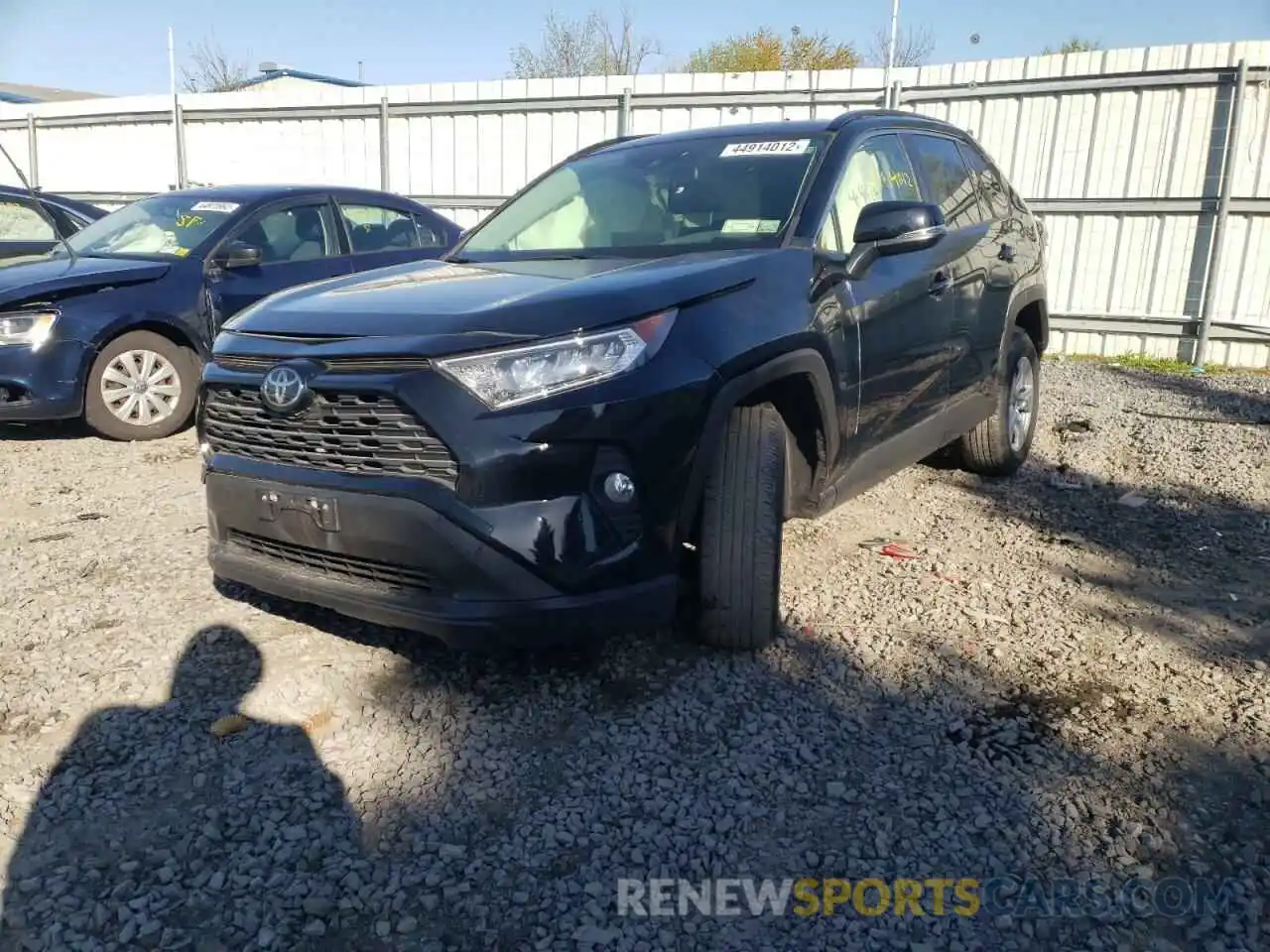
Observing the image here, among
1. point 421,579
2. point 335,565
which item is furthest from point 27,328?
point 421,579

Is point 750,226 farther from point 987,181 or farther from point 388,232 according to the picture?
point 388,232

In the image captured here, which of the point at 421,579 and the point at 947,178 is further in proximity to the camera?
the point at 947,178

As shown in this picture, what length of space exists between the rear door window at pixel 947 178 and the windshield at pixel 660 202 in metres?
0.92

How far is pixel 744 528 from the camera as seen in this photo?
3049mm

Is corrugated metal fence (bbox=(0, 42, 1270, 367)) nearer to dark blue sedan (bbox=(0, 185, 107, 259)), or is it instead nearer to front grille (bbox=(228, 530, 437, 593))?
dark blue sedan (bbox=(0, 185, 107, 259))

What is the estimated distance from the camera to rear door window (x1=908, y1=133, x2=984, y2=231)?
4.58 meters

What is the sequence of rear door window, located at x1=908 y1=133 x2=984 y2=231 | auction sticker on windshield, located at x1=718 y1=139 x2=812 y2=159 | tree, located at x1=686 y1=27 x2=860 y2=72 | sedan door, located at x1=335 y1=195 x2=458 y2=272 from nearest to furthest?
auction sticker on windshield, located at x1=718 y1=139 x2=812 y2=159 < rear door window, located at x1=908 y1=133 x2=984 y2=231 < sedan door, located at x1=335 y1=195 x2=458 y2=272 < tree, located at x1=686 y1=27 x2=860 y2=72

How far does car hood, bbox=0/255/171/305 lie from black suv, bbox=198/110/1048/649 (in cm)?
305

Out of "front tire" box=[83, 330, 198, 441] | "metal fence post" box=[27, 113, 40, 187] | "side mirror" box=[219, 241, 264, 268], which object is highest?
"metal fence post" box=[27, 113, 40, 187]

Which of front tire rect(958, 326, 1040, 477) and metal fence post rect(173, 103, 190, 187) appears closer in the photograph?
front tire rect(958, 326, 1040, 477)

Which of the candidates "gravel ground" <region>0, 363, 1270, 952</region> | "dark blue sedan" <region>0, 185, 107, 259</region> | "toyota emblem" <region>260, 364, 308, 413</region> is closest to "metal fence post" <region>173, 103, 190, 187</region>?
"dark blue sedan" <region>0, 185, 107, 259</region>

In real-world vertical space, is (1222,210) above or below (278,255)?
above

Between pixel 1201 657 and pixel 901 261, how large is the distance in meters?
1.76

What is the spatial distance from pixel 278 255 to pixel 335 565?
4.49 metres
